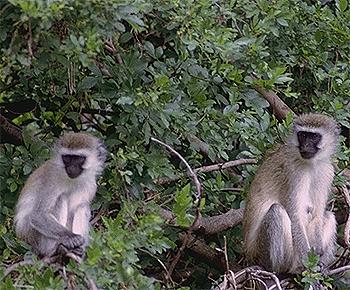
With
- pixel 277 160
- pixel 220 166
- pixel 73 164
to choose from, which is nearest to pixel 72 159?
pixel 73 164

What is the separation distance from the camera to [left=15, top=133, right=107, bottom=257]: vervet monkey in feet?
22.2

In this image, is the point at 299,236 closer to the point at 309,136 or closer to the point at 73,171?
the point at 309,136

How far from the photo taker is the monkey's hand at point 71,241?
259 inches

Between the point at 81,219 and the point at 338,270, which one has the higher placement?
the point at 81,219

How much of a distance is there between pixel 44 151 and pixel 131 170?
0.71 meters

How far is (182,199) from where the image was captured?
20.5 feet

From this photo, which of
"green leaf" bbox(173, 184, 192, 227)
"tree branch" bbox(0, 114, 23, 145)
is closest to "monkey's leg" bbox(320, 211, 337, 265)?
"green leaf" bbox(173, 184, 192, 227)

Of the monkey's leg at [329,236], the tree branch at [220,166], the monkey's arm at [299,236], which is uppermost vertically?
the tree branch at [220,166]

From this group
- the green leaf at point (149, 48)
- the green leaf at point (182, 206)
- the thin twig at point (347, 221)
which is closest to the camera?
the green leaf at point (182, 206)

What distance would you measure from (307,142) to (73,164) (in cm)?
206

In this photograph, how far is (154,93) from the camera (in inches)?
259

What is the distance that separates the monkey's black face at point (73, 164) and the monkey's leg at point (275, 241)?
164cm

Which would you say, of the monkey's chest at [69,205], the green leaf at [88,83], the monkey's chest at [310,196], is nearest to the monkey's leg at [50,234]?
the monkey's chest at [69,205]

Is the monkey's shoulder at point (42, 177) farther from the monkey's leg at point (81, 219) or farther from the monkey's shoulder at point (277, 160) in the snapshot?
the monkey's shoulder at point (277, 160)
